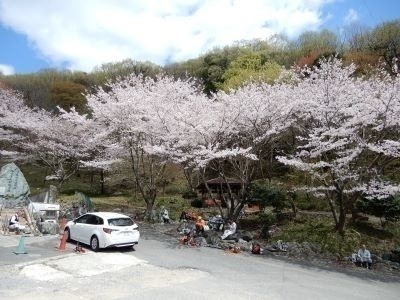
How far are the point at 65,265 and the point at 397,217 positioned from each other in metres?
16.5

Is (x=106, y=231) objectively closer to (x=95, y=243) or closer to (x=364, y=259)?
(x=95, y=243)

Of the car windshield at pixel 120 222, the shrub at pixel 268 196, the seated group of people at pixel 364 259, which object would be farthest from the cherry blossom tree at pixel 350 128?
the car windshield at pixel 120 222

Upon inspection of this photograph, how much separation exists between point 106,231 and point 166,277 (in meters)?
4.39

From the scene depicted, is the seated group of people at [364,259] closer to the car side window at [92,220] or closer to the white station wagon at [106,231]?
the white station wagon at [106,231]

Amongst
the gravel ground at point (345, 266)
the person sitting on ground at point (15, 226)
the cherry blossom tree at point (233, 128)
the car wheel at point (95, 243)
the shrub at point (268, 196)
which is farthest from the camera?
the shrub at point (268, 196)

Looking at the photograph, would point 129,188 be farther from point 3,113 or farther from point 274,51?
point 274,51

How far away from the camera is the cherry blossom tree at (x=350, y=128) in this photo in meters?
17.6

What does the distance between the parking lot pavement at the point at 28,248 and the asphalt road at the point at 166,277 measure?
36 millimetres

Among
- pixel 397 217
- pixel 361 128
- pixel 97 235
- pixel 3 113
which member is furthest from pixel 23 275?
pixel 3 113

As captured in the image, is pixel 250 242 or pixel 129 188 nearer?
pixel 250 242

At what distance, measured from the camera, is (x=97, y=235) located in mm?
17344

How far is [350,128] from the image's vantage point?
60.4 feet

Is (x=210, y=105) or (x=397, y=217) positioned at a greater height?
(x=210, y=105)

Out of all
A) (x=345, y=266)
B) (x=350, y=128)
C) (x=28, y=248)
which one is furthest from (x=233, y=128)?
(x=28, y=248)
